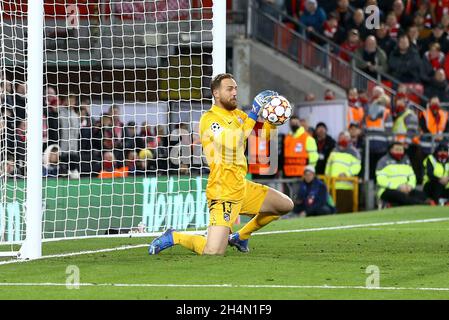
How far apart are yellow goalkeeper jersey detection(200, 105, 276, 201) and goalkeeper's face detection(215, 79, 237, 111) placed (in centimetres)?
9

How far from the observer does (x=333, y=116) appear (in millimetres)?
24438

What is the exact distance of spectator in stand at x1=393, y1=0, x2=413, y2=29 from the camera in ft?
103

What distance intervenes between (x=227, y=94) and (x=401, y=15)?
64.5 feet

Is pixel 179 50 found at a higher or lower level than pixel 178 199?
higher

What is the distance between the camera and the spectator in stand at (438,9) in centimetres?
3180

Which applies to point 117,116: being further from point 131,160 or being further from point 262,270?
point 262,270

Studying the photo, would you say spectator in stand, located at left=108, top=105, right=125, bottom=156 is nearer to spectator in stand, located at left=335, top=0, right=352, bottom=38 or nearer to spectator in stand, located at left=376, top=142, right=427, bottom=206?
spectator in stand, located at left=376, top=142, right=427, bottom=206

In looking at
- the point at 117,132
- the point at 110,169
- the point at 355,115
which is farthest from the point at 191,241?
the point at 355,115

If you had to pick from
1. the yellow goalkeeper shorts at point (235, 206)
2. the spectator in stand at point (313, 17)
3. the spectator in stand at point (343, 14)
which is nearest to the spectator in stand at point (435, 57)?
the spectator in stand at point (343, 14)

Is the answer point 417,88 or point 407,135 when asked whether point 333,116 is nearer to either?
point 407,135

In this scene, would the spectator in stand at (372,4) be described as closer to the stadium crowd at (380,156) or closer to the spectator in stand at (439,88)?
the spectator in stand at (439,88)

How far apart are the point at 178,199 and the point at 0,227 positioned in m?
2.88

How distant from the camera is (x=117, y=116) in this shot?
1764cm
